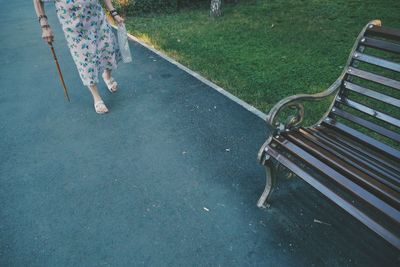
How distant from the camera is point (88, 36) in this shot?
3922mm

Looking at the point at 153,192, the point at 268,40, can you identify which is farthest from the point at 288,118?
the point at 268,40

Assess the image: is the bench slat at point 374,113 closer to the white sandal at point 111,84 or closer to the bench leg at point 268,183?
the bench leg at point 268,183

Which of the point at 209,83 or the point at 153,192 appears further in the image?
the point at 209,83

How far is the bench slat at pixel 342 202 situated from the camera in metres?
1.86

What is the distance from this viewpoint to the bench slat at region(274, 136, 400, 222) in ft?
6.15

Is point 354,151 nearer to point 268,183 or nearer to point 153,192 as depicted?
point 268,183

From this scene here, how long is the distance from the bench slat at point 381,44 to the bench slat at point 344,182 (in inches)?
42.9

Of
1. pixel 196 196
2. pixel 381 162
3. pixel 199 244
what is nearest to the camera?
pixel 381 162

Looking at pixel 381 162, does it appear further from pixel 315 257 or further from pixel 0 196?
pixel 0 196

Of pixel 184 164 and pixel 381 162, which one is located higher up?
pixel 381 162

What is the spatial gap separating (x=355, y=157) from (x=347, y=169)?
0.33 meters

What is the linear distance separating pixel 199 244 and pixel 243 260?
394 mm

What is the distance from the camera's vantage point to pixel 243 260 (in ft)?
8.22

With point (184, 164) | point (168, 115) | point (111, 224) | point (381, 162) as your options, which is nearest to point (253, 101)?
point (168, 115)
